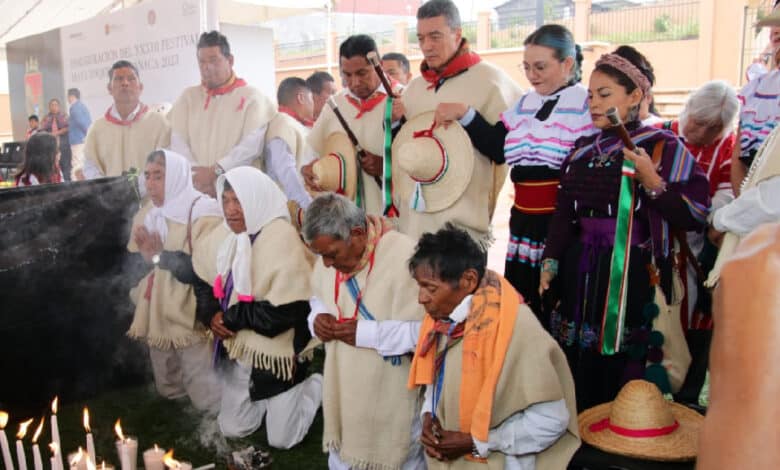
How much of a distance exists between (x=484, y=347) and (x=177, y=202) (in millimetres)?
→ 2862

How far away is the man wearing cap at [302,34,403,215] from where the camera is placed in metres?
4.39

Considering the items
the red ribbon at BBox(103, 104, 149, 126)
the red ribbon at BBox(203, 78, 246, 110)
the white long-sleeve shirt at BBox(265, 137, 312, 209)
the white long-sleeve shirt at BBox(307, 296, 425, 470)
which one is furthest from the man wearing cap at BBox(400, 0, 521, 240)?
the red ribbon at BBox(103, 104, 149, 126)

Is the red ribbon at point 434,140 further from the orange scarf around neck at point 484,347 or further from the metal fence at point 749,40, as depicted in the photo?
the metal fence at point 749,40

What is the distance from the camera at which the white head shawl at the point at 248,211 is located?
4.16m

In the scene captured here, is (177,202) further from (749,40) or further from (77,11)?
(749,40)

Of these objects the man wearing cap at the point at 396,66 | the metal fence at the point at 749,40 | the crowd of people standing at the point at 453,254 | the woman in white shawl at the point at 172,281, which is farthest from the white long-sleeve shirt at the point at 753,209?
the metal fence at the point at 749,40

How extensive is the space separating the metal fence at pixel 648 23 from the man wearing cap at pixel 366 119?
36.7 feet

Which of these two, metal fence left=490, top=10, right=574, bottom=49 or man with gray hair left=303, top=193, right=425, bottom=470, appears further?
metal fence left=490, top=10, right=574, bottom=49

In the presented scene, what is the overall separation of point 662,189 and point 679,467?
44.0 inches

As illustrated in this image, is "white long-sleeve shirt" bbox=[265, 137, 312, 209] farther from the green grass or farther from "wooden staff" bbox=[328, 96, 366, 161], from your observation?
the green grass

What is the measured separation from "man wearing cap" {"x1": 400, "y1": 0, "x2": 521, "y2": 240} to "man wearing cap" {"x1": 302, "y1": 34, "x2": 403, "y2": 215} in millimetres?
168

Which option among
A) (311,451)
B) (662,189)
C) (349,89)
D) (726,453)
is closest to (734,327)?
(726,453)

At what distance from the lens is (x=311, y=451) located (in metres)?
4.20

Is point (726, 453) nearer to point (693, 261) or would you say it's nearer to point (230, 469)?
point (693, 261)
